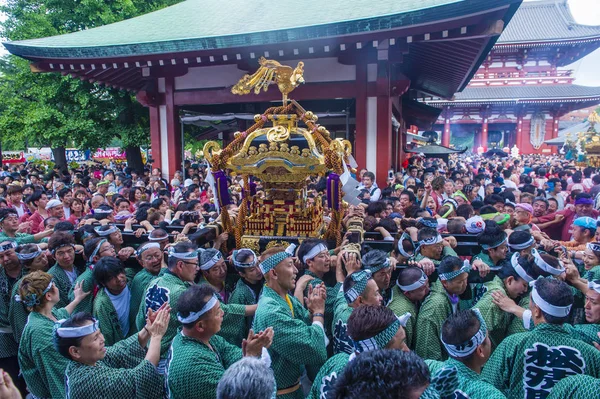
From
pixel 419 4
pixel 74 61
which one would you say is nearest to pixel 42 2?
pixel 74 61

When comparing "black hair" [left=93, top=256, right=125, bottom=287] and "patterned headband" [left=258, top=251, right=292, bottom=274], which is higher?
"patterned headband" [left=258, top=251, right=292, bottom=274]

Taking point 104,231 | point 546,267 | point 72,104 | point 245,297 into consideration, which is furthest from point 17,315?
point 72,104

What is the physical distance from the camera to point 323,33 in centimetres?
736

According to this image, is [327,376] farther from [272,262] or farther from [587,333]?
[587,333]

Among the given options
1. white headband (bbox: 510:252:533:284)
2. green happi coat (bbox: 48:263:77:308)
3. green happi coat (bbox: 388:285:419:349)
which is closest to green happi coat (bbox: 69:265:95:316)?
green happi coat (bbox: 48:263:77:308)

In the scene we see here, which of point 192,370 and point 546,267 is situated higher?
point 546,267

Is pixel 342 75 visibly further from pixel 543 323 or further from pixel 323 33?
pixel 543 323

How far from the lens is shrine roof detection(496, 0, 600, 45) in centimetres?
2400

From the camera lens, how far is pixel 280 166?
4250 millimetres

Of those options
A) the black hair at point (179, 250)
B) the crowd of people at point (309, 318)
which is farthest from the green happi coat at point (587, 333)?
the black hair at point (179, 250)

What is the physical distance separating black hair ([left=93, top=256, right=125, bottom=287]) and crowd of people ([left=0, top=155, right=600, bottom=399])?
11mm

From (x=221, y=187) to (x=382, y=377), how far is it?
130 inches

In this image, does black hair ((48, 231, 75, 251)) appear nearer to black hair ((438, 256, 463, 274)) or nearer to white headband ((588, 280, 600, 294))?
black hair ((438, 256, 463, 274))

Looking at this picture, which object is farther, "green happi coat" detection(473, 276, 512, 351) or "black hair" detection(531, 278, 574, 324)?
"green happi coat" detection(473, 276, 512, 351)
